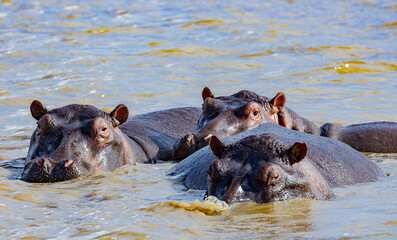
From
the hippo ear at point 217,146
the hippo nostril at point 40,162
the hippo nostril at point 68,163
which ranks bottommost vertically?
the hippo nostril at point 68,163

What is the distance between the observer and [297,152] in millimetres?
5332

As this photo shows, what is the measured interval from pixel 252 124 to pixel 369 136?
1.77m

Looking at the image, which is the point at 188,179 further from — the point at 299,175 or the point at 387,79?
the point at 387,79

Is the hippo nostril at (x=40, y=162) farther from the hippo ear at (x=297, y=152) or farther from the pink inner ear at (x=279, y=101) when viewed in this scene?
the pink inner ear at (x=279, y=101)

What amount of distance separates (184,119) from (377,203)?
440 cm

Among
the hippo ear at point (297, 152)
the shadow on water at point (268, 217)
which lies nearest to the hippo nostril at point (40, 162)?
the shadow on water at point (268, 217)

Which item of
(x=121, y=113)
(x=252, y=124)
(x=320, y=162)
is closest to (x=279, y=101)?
(x=252, y=124)

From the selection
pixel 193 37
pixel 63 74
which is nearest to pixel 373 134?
pixel 63 74

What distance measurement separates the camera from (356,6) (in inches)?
1093

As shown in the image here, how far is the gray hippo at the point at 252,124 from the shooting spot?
311 inches

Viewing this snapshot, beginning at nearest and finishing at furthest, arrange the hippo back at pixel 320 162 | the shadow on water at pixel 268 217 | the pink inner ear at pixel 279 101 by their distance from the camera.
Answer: the shadow on water at pixel 268 217
the hippo back at pixel 320 162
the pink inner ear at pixel 279 101

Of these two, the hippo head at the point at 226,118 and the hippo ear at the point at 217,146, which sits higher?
the hippo ear at the point at 217,146

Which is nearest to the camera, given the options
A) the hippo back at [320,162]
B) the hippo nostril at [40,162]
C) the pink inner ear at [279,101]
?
the hippo back at [320,162]

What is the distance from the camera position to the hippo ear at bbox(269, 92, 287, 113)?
871 centimetres
